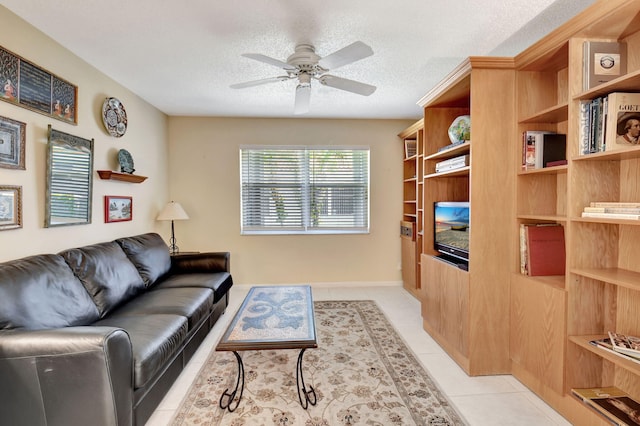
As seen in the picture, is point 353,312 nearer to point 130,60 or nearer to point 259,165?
point 259,165

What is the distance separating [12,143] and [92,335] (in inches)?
60.3

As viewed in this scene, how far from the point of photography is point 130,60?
268 cm

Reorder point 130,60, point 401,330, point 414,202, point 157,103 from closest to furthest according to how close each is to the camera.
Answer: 1. point 130,60
2. point 401,330
3. point 157,103
4. point 414,202

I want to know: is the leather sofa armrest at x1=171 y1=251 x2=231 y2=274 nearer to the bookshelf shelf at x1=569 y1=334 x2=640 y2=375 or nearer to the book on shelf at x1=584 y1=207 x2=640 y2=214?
the bookshelf shelf at x1=569 y1=334 x2=640 y2=375

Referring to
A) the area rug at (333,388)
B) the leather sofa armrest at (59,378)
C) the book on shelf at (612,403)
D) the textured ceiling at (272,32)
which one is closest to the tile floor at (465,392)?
the area rug at (333,388)

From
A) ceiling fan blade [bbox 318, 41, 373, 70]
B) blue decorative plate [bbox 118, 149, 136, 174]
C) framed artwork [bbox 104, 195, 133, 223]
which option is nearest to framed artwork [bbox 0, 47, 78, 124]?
blue decorative plate [bbox 118, 149, 136, 174]

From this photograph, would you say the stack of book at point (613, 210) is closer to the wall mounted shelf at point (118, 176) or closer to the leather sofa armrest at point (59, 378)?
the leather sofa armrest at point (59, 378)

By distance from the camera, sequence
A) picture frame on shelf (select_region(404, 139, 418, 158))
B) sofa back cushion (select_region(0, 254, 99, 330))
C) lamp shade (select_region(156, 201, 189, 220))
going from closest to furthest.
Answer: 1. sofa back cushion (select_region(0, 254, 99, 330))
2. lamp shade (select_region(156, 201, 189, 220))
3. picture frame on shelf (select_region(404, 139, 418, 158))

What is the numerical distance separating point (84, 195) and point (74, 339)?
175 cm

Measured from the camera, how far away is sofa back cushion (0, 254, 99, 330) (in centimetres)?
164

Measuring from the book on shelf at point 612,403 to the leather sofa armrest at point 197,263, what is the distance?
3.22 meters

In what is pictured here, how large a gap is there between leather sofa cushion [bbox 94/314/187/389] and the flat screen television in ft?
7.29

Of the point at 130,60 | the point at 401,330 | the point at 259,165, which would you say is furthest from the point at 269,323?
the point at 259,165

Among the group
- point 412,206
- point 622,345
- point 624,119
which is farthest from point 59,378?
point 412,206
